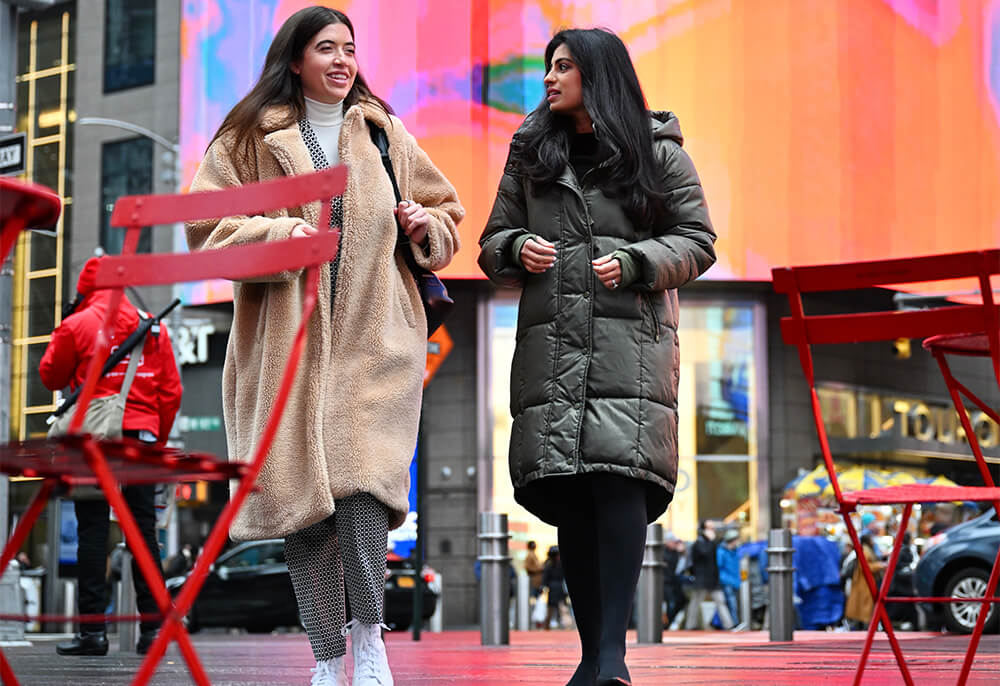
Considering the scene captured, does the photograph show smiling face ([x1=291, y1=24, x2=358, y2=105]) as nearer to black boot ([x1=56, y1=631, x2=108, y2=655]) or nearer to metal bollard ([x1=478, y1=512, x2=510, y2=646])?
black boot ([x1=56, y1=631, x2=108, y2=655])

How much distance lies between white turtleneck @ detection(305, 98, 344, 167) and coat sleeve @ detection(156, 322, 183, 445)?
3.46 meters

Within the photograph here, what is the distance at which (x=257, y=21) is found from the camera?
3028 cm

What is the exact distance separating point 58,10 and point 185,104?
9.51m

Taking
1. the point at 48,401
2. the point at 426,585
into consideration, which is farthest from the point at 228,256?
the point at 48,401

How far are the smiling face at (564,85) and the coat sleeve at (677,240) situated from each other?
13.2 inches

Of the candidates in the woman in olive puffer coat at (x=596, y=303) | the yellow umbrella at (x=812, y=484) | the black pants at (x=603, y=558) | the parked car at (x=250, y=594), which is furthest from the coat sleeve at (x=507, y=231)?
the yellow umbrella at (x=812, y=484)

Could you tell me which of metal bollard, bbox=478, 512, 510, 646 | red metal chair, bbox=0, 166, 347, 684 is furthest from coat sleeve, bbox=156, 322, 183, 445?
red metal chair, bbox=0, 166, 347, 684

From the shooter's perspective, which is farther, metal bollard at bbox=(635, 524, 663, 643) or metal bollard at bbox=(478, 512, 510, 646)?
metal bollard at bbox=(635, 524, 663, 643)

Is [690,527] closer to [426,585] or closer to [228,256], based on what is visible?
[426,585]

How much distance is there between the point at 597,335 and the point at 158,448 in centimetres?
211

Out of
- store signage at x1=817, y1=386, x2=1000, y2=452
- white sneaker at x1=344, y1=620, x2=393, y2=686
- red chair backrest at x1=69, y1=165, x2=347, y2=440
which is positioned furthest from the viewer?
store signage at x1=817, y1=386, x2=1000, y2=452

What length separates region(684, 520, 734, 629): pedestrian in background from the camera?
23.7 meters

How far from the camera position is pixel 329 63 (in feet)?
15.1

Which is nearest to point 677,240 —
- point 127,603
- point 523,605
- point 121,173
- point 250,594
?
point 127,603
